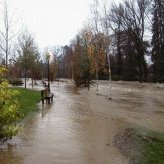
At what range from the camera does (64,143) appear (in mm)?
13266

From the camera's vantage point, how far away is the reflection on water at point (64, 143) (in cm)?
1113

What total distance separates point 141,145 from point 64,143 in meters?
2.42

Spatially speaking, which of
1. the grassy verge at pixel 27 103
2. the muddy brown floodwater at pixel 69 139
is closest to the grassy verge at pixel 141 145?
the muddy brown floodwater at pixel 69 139

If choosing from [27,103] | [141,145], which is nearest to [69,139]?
[141,145]

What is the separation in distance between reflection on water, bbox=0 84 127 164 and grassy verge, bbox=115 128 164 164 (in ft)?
1.11

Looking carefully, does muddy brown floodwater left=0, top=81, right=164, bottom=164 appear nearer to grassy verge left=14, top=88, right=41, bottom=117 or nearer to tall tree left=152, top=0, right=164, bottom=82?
grassy verge left=14, top=88, right=41, bottom=117

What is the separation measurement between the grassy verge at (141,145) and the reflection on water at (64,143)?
34cm

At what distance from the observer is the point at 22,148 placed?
40.2 ft

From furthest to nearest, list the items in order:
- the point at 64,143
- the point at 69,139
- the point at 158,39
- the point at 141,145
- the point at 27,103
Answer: the point at 158,39
the point at 27,103
the point at 69,139
the point at 141,145
the point at 64,143

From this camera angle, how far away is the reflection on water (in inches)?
438

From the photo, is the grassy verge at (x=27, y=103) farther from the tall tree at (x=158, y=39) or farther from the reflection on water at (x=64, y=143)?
the tall tree at (x=158, y=39)

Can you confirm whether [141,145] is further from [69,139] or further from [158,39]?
[158,39]

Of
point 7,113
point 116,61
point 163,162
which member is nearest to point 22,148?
point 7,113

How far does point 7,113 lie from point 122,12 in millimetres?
63400
